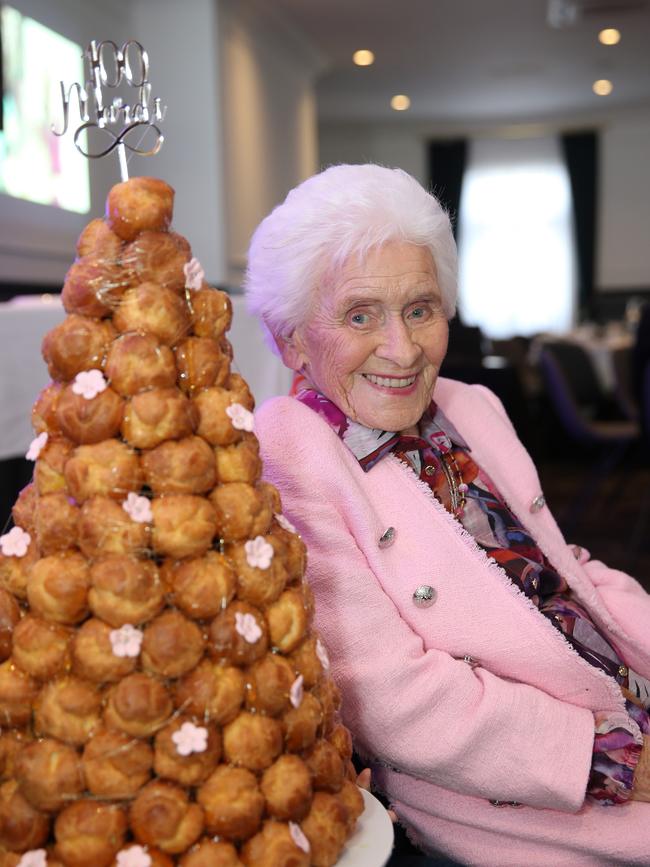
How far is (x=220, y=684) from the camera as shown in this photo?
74 centimetres

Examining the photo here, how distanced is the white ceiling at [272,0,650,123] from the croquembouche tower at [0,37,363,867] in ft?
24.6

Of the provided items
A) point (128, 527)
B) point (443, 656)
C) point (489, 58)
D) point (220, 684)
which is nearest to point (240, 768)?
point (220, 684)

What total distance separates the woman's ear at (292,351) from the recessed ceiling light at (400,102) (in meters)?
10.4

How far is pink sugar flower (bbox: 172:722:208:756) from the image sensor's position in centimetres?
71

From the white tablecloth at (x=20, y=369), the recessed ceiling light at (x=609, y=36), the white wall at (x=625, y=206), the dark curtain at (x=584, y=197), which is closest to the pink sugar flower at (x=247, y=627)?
the white tablecloth at (x=20, y=369)

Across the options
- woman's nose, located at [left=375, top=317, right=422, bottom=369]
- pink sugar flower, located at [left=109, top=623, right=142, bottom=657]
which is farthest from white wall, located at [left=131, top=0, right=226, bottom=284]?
pink sugar flower, located at [left=109, top=623, right=142, bottom=657]

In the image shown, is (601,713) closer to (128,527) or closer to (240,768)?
(240,768)

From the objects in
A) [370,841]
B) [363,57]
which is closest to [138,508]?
[370,841]

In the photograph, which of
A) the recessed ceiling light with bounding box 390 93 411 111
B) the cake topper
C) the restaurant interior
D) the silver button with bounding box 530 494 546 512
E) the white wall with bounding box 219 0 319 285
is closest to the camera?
the cake topper

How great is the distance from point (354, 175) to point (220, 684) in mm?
729

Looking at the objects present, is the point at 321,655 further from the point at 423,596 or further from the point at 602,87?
the point at 602,87

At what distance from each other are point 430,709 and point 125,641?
461 millimetres

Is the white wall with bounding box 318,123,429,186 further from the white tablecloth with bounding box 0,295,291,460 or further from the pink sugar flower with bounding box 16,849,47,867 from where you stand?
the pink sugar flower with bounding box 16,849,47,867

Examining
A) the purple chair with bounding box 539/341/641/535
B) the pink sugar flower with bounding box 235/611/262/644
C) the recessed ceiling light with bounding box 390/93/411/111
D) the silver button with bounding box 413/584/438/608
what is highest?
the recessed ceiling light with bounding box 390/93/411/111
